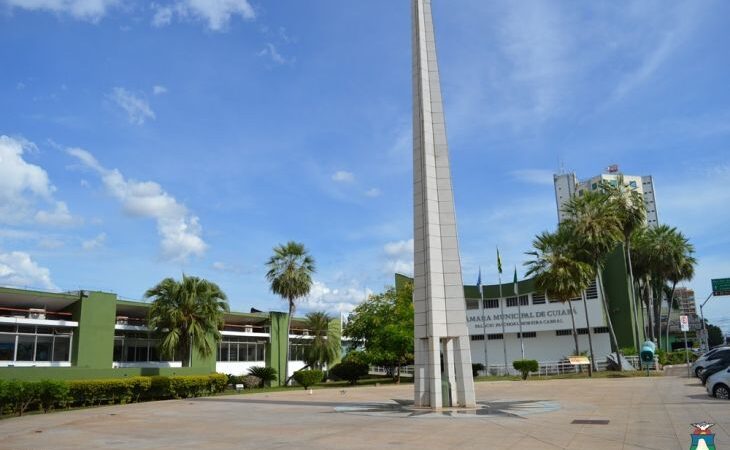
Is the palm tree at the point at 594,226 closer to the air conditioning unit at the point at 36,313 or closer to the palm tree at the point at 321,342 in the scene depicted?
the palm tree at the point at 321,342

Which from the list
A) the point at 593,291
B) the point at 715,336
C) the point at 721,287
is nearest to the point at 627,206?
the point at 593,291

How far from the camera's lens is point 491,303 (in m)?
68.4

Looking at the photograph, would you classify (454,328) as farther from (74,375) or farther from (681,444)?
(74,375)

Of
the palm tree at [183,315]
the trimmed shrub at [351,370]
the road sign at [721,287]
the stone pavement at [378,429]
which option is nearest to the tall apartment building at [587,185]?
the road sign at [721,287]

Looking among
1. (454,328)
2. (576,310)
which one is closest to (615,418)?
(454,328)

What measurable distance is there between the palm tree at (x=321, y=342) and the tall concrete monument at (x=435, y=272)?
32.0 metres

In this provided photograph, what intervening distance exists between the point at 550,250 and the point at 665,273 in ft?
67.6

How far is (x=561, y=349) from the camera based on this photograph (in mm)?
62188

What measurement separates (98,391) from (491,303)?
49.0 metres

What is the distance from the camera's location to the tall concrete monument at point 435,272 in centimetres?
2128

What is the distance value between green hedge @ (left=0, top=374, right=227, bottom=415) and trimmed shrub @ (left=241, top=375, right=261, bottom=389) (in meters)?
7.86

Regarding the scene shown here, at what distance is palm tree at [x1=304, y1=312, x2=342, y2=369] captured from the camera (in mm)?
53312

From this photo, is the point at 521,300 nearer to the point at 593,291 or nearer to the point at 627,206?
the point at 593,291

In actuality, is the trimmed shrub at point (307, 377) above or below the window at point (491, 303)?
below
